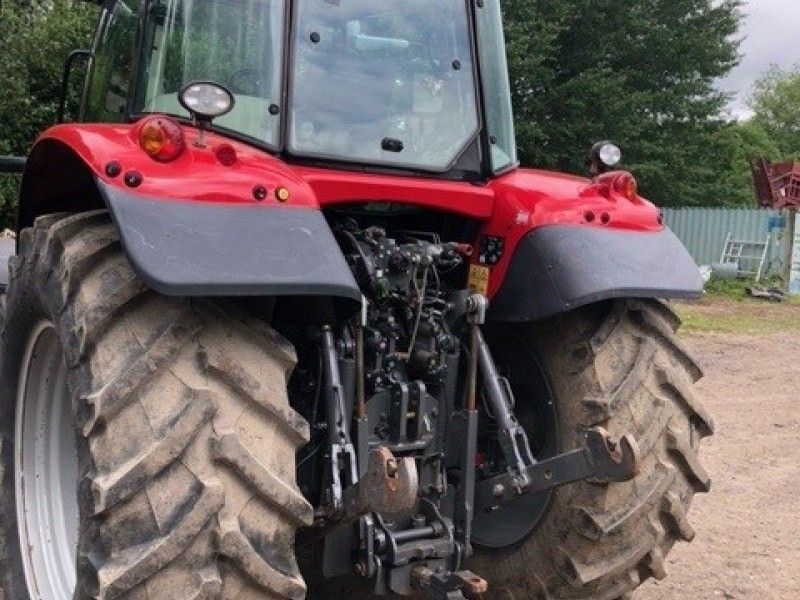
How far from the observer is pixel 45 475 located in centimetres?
318

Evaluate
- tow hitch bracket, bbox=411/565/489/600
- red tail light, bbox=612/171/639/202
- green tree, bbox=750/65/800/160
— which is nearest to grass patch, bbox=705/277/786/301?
red tail light, bbox=612/171/639/202

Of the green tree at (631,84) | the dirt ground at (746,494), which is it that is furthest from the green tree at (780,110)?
the dirt ground at (746,494)

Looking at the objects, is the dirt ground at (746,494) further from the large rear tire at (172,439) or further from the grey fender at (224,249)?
the grey fender at (224,249)

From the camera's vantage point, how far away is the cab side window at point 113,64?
11.9ft

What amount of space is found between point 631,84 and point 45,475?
23.4 metres

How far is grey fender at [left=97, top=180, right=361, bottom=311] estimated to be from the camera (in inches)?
92.0

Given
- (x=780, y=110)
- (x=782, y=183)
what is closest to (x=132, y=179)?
(x=782, y=183)

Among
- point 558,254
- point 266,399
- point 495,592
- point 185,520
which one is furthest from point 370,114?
point 495,592

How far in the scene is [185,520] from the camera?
2301mm

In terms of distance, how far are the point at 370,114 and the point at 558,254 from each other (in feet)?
2.59

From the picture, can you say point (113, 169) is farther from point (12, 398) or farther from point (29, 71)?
point (29, 71)

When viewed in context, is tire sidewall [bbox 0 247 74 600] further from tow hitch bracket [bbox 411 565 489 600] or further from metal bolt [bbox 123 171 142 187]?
tow hitch bracket [bbox 411 565 489 600]

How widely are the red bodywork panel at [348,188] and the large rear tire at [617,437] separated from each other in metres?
0.34

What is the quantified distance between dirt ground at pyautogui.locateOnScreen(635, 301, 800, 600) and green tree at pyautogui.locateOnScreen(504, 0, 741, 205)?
445 inches
